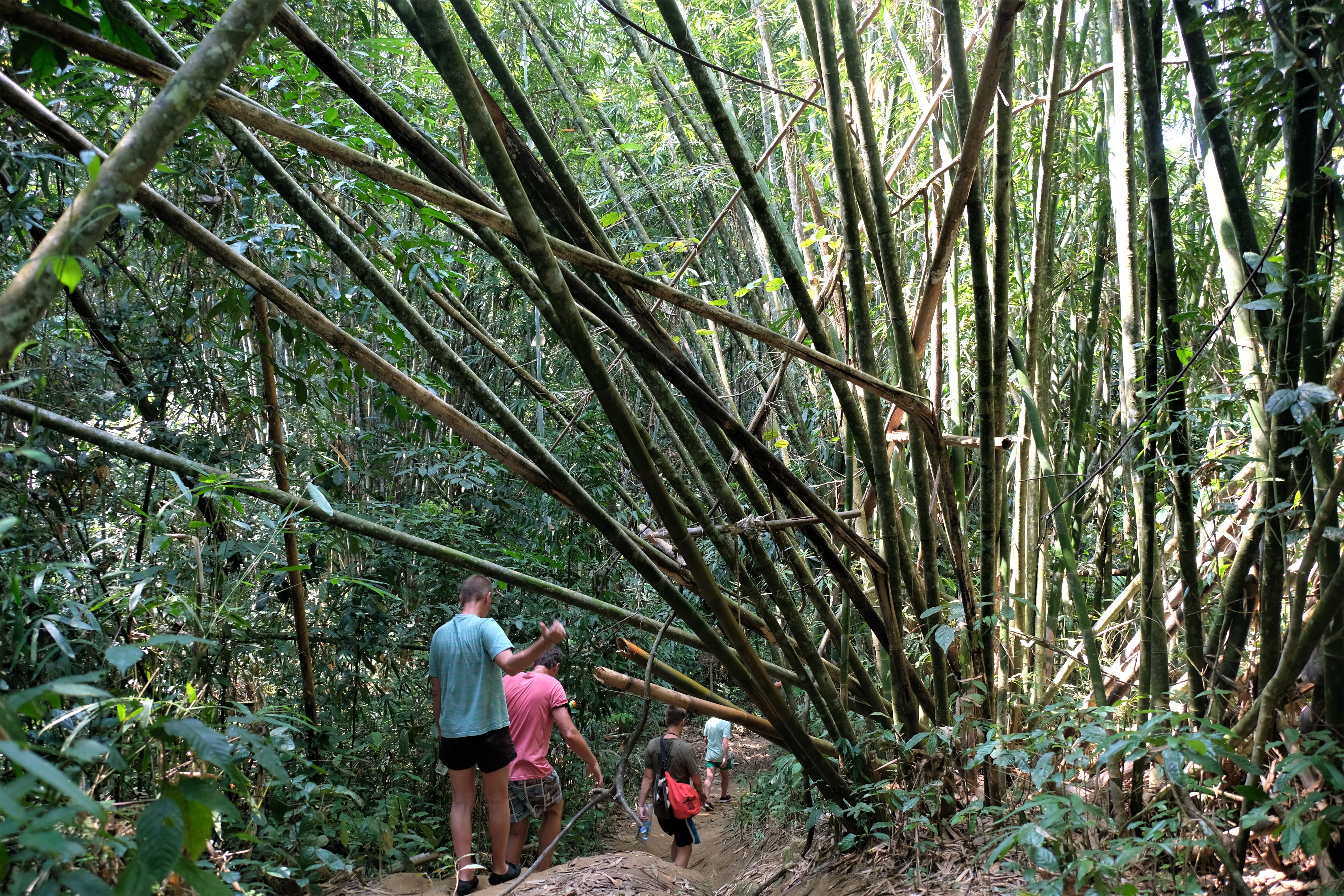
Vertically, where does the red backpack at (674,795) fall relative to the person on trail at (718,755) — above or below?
above

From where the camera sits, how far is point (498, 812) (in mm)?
3004

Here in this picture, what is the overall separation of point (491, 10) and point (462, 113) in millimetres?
4695

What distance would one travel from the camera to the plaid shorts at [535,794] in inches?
135

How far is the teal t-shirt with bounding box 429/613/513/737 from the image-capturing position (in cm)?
293

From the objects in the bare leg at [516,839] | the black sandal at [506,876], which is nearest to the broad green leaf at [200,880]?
the black sandal at [506,876]

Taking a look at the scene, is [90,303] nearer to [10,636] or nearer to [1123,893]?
[10,636]

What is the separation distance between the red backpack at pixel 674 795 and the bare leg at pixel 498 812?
0.96 metres

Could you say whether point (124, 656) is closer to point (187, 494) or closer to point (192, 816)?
point (192, 816)

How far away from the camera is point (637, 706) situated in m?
5.09

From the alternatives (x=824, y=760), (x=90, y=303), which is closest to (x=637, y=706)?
(x=824, y=760)

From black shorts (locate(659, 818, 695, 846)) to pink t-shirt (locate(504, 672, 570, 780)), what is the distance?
2.27 feet

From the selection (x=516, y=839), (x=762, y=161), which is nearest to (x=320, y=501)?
(x=762, y=161)

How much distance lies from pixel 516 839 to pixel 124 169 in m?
3.09

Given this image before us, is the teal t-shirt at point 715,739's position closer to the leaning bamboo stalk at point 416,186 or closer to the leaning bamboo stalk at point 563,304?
the leaning bamboo stalk at point 563,304
